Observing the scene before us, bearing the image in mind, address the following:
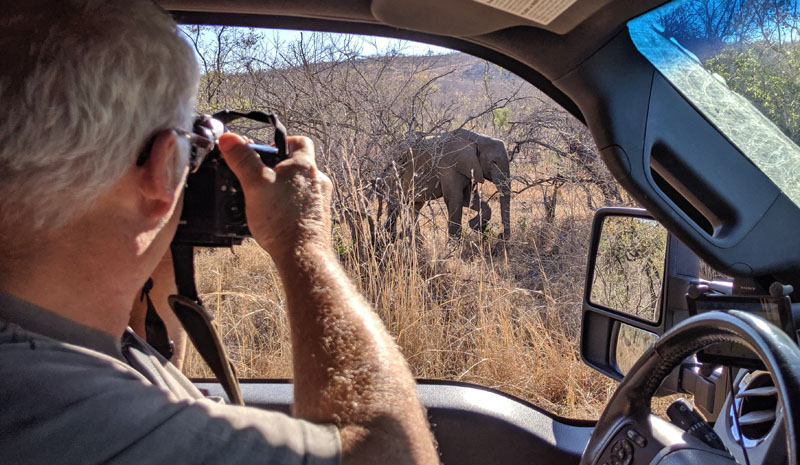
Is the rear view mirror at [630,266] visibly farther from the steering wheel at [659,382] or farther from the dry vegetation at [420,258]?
the steering wheel at [659,382]

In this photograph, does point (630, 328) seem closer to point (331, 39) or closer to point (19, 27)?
point (19, 27)

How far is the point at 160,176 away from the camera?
34.1 inches

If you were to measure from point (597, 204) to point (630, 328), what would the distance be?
12.4 feet

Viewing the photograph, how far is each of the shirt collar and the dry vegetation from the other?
5.78 ft

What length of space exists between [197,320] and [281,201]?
1.35 ft

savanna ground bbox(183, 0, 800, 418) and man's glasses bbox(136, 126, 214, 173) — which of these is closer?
man's glasses bbox(136, 126, 214, 173)

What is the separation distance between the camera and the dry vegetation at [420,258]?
2.83m

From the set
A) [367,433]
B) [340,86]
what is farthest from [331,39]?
[367,433]

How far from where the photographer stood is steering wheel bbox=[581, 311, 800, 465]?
2.60ft

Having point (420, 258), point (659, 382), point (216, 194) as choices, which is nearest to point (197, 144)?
point (216, 194)

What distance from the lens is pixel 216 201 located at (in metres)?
1.04

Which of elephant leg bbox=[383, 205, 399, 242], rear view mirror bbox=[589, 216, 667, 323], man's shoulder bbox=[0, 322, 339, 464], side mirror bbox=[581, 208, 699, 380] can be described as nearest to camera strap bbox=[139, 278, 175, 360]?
man's shoulder bbox=[0, 322, 339, 464]

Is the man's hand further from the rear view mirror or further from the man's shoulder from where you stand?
the rear view mirror

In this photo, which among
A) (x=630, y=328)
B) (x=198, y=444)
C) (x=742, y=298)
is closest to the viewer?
(x=198, y=444)
